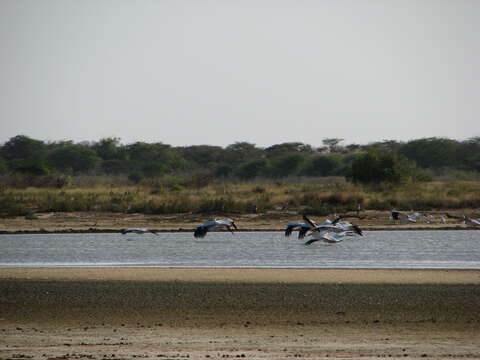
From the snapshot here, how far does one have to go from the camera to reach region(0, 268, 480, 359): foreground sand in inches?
391

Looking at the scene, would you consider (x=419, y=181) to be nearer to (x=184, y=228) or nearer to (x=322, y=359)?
(x=184, y=228)

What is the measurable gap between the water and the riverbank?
1.41 meters

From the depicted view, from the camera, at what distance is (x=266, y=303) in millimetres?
13398

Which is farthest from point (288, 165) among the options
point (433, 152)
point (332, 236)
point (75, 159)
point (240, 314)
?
point (240, 314)

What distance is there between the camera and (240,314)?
Answer: 12.5m

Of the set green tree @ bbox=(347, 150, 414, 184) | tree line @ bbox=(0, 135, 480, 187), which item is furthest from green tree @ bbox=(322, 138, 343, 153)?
green tree @ bbox=(347, 150, 414, 184)

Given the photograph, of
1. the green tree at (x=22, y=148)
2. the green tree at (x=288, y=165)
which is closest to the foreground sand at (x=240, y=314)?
the green tree at (x=288, y=165)

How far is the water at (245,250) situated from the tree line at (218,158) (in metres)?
29.5

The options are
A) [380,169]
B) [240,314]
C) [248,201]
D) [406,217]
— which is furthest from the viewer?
[380,169]

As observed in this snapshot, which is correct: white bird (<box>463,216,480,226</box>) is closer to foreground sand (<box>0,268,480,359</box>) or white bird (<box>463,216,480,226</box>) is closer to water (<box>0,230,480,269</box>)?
water (<box>0,230,480,269</box>)

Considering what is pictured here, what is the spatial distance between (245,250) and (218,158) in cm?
6643

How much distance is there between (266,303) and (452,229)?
17193 millimetres

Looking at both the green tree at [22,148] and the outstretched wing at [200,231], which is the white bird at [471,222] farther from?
the green tree at [22,148]

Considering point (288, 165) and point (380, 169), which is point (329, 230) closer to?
point (380, 169)
